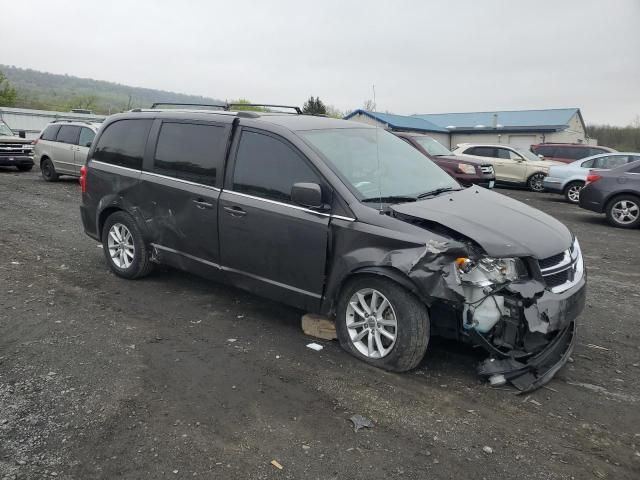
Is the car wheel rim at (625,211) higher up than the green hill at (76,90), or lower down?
lower down

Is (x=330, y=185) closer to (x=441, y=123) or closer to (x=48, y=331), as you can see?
(x=48, y=331)

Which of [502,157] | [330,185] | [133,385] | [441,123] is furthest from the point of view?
[441,123]

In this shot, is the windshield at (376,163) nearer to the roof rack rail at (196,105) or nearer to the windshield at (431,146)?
the roof rack rail at (196,105)

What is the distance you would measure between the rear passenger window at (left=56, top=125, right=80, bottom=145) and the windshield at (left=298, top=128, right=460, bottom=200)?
475 inches

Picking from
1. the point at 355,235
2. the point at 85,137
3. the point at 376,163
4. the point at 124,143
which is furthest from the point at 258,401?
the point at 85,137

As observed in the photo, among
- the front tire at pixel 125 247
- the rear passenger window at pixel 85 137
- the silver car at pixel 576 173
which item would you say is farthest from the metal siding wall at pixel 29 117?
the front tire at pixel 125 247

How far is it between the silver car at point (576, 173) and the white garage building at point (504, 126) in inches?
794

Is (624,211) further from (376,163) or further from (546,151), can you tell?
(546,151)

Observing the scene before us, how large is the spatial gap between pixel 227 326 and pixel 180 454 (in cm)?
194

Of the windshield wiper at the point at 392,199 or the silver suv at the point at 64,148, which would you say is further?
the silver suv at the point at 64,148

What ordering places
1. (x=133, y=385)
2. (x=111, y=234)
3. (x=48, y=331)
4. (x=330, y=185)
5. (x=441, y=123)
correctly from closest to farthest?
(x=133, y=385) < (x=330, y=185) < (x=48, y=331) < (x=111, y=234) < (x=441, y=123)

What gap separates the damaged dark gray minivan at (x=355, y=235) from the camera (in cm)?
379

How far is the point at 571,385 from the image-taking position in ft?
13.1

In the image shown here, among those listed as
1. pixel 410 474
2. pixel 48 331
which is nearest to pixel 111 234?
pixel 48 331
